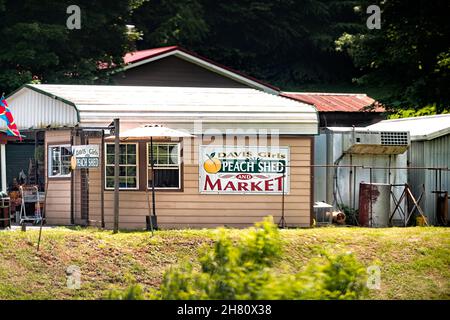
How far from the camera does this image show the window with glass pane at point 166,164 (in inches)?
1031

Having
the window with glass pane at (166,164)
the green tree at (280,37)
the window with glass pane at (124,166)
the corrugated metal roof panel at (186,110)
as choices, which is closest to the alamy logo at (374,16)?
the corrugated metal roof panel at (186,110)

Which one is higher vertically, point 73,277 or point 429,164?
point 429,164

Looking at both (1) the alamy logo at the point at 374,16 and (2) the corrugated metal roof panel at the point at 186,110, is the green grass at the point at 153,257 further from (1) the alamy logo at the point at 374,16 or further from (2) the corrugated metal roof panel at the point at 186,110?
(1) the alamy logo at the point at 374,16

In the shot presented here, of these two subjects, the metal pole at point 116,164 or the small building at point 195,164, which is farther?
the small building at point 195,164

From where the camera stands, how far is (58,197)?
89.6 ft

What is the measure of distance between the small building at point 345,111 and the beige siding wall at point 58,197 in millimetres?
13069

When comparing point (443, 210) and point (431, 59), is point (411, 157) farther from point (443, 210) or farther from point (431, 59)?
point (431, 59)

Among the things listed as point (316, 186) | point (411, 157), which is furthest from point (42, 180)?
point (411, 157)

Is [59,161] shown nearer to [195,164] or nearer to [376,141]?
[195,164]

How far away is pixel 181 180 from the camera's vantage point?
2617 cm

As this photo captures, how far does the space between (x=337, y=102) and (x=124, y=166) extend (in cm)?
1641

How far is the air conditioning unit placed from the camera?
28.3 metres

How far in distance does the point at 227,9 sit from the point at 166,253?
34257 mm

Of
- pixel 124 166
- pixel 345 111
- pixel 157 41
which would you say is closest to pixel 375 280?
pixel 124 166
